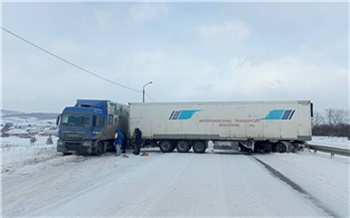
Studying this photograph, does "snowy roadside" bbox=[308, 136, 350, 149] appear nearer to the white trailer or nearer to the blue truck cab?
the white trailer

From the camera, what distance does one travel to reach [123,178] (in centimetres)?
1005

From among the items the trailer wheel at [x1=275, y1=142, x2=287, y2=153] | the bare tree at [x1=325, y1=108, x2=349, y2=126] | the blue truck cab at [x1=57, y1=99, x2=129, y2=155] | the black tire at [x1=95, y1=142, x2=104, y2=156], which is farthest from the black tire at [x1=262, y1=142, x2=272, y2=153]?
the bare tree at [x1=325, y1=108, x2=349, y2=126]

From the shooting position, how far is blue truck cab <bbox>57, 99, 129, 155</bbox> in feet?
59.4

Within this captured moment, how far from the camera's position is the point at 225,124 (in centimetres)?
2066

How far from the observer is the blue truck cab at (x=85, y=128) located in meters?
18.1

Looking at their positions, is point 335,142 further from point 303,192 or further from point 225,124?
point 303,192

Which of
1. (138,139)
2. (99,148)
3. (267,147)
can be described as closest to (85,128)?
(99,148)

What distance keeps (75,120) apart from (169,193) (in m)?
12.5

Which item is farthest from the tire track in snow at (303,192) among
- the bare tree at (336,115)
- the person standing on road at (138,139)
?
the bare tree at (336,115)

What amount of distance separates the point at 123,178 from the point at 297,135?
13867 millimetres

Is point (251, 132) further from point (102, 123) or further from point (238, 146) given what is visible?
point (102, 123)

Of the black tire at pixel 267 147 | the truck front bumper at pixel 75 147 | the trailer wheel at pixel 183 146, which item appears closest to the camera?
the truck front bumper at pixel 75 147

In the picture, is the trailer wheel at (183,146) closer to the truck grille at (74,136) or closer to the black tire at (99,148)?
the black tire at (99,148)

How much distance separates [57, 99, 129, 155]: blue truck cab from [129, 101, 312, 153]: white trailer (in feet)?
9.50
